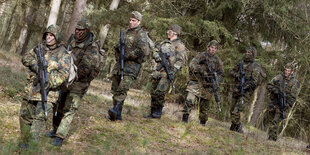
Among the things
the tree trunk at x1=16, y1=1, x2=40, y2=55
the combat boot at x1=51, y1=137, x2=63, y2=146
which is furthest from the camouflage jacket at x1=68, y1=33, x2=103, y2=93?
the tree trunk at x1=16, y1=1, x2=40, y2=55

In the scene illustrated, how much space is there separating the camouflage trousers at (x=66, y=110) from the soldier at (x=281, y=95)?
6.33m

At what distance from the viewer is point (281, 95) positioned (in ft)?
30.7

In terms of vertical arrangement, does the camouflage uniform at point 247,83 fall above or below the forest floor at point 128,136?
above

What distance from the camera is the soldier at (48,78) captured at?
439 cm

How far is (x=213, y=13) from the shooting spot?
40.1 ft

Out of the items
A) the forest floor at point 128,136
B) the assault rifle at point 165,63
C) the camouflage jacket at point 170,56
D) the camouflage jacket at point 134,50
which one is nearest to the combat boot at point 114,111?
the forest floor at point 128,136

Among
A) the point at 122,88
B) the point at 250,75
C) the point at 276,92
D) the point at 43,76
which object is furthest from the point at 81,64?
the point at 276,92

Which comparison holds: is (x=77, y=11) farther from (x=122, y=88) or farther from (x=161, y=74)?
(x=122, y=88)

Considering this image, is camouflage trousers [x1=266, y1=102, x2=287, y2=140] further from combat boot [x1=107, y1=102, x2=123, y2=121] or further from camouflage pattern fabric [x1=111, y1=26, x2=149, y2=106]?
combat boot [x1=107, y1=102, x2=123, y2=121]

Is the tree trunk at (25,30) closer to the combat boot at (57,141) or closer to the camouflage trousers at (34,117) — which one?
the combat boot at (57,141)

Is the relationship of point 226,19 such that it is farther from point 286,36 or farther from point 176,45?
point 176,45

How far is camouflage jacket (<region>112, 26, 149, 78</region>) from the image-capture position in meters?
6.98

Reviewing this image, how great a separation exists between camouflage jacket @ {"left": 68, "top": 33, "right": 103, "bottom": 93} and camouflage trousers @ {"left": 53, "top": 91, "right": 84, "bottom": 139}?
0.46ft

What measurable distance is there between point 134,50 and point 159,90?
150 cm
